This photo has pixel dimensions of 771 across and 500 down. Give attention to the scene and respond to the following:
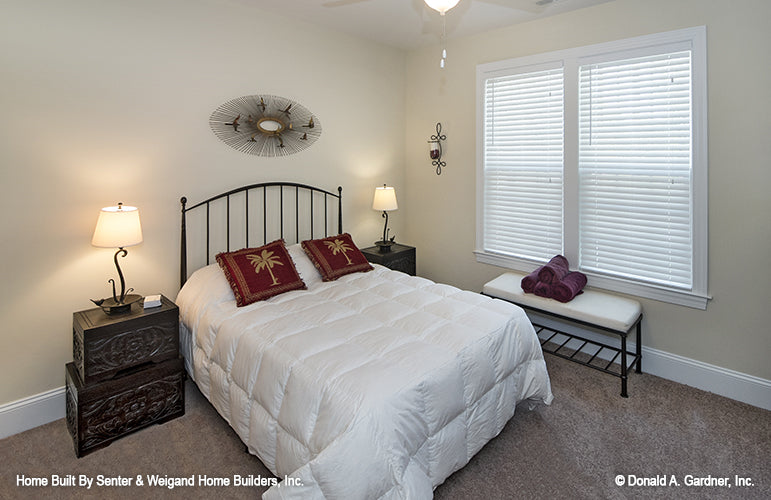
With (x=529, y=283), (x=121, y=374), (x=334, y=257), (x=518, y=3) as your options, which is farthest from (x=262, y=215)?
(x=518, y=3)

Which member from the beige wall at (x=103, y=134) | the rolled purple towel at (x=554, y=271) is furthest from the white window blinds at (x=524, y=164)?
the beige wall at (x=103, y=134)

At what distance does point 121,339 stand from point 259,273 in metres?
0.84

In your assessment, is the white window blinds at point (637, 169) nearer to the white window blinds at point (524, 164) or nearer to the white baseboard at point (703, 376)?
the white window blinds at point (524, 164)

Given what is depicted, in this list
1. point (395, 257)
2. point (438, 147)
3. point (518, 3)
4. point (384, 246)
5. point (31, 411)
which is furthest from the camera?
point (438, 147)

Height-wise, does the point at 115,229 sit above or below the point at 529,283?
above

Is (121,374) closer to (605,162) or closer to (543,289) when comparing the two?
(543,289)

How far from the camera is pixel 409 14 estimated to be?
324 centimetres

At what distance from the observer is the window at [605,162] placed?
2.70 m

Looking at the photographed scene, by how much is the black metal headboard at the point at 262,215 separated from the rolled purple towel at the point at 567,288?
1940 mm

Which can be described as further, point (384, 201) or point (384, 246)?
point (384, 246)

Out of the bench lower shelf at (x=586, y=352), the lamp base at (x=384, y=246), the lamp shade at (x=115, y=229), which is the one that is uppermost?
the lamp shade at (x=115, y=229)

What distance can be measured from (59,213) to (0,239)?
0.97 ft

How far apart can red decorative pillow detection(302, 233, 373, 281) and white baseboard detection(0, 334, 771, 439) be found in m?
1.75

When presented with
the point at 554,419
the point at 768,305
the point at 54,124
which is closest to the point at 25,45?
the point at 54,124
